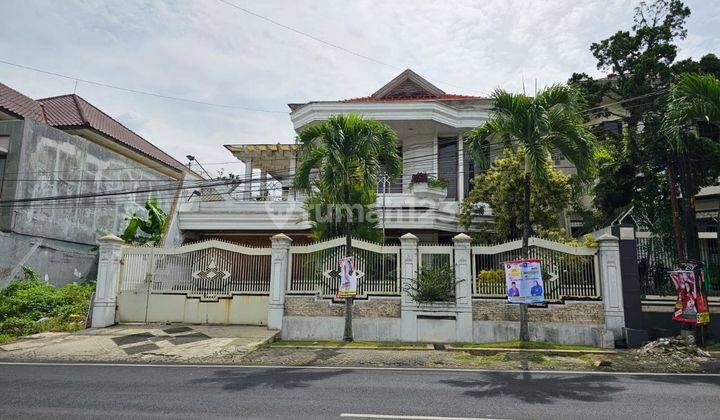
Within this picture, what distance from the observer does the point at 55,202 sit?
16219mm

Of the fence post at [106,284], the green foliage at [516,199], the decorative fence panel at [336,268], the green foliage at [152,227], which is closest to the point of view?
the decorative fence panel at [336,268]

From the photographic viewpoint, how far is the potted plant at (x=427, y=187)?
16.5 m

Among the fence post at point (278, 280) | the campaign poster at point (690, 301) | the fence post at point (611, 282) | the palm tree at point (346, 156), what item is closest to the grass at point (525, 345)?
the fence post at point (611, 282)

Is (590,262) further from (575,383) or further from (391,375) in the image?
(391,375)

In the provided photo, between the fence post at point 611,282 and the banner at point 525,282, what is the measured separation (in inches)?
59.7

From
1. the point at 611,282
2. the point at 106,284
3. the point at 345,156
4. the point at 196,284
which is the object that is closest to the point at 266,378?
the point at 345,156

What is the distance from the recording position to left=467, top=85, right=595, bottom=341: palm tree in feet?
33.0

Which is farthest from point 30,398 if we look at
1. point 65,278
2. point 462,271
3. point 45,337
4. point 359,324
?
point 65,278

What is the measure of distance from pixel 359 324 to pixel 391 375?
3.72 metres

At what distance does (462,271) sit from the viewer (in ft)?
36.7

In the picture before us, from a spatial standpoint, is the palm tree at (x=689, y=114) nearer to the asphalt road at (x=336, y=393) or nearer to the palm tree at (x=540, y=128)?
the palm tree at (x=540, y=128)

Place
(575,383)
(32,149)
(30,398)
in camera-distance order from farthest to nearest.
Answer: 1. (32,149)
2. (575,383)
3. (30,398)

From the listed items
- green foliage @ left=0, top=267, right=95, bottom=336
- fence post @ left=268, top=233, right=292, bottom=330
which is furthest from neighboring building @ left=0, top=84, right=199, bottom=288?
fence post @ left=268, top=233, right=292, bottom=330

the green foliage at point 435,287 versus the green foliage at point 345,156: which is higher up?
the green foliage at point 345,156
